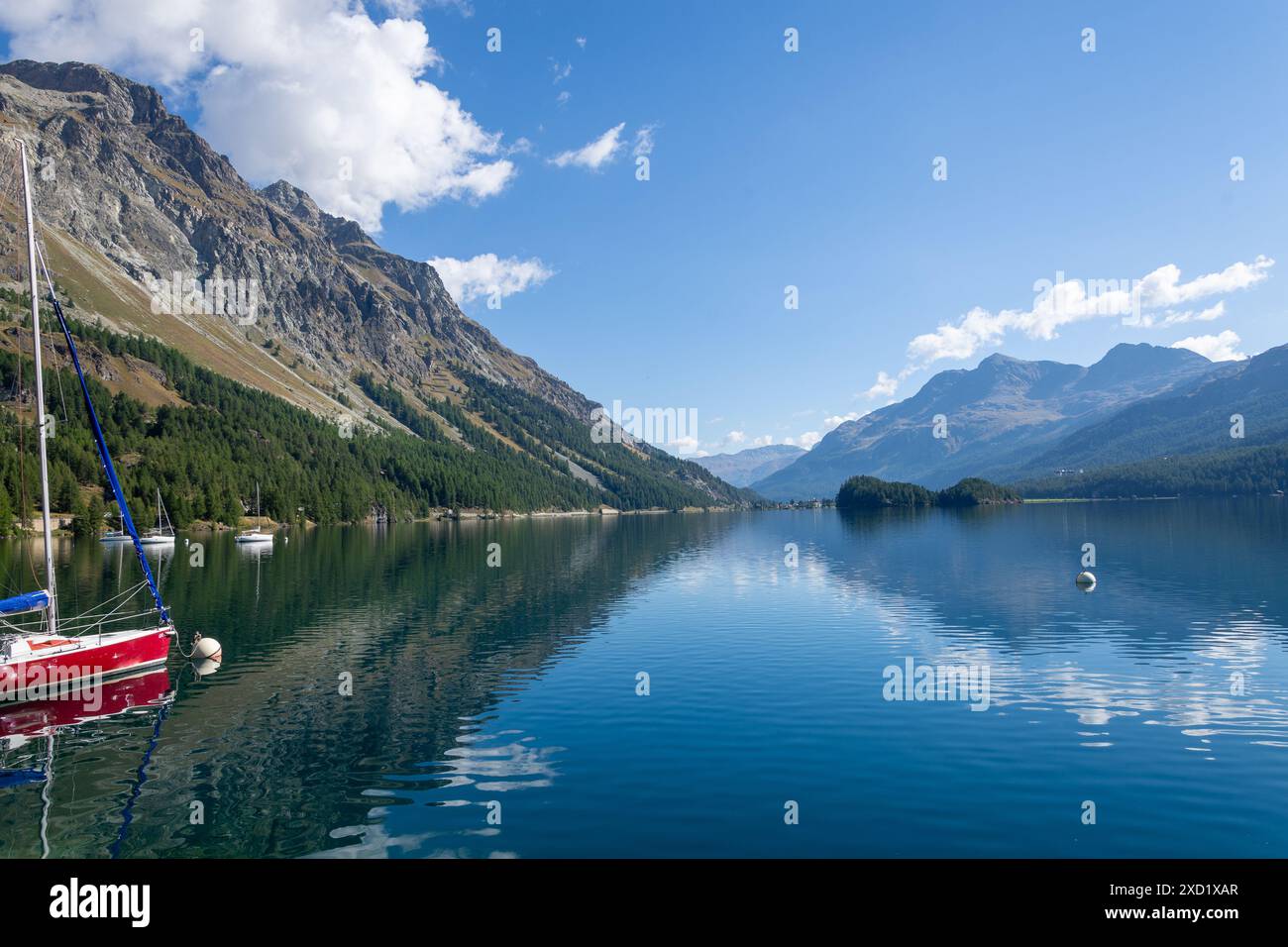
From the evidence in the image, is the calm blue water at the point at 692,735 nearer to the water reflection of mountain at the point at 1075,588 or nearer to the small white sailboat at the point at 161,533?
the water reflection of mountain at the point at 1075,588

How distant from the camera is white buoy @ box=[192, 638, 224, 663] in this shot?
48188 millimetres

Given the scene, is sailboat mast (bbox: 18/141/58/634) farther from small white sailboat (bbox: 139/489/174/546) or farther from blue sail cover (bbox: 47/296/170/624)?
small white sailboat (bbox: 139/489/174/546)

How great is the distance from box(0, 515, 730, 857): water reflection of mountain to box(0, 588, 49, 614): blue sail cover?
9.55 m

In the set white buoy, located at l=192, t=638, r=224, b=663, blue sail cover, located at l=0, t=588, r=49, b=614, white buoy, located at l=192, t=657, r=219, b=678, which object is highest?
blue sail cover, located at l=0, t=588, r=49, b=614

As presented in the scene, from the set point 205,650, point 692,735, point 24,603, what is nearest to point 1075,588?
point 692,735

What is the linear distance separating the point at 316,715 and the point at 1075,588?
78.5 metres

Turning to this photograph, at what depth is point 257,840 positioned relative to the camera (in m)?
23.5

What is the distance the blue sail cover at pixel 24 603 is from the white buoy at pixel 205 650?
8980mm

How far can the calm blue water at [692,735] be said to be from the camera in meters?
23.5

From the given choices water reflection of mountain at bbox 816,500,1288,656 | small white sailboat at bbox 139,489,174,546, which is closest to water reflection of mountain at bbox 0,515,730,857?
water reflection of mountain at bbox 816,500,1288,656

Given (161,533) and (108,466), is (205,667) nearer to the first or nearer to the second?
(108,466)

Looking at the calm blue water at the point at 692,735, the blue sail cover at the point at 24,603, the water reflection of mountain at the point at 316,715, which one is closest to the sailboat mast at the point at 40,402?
the blue sail cover at the point at 24,603
